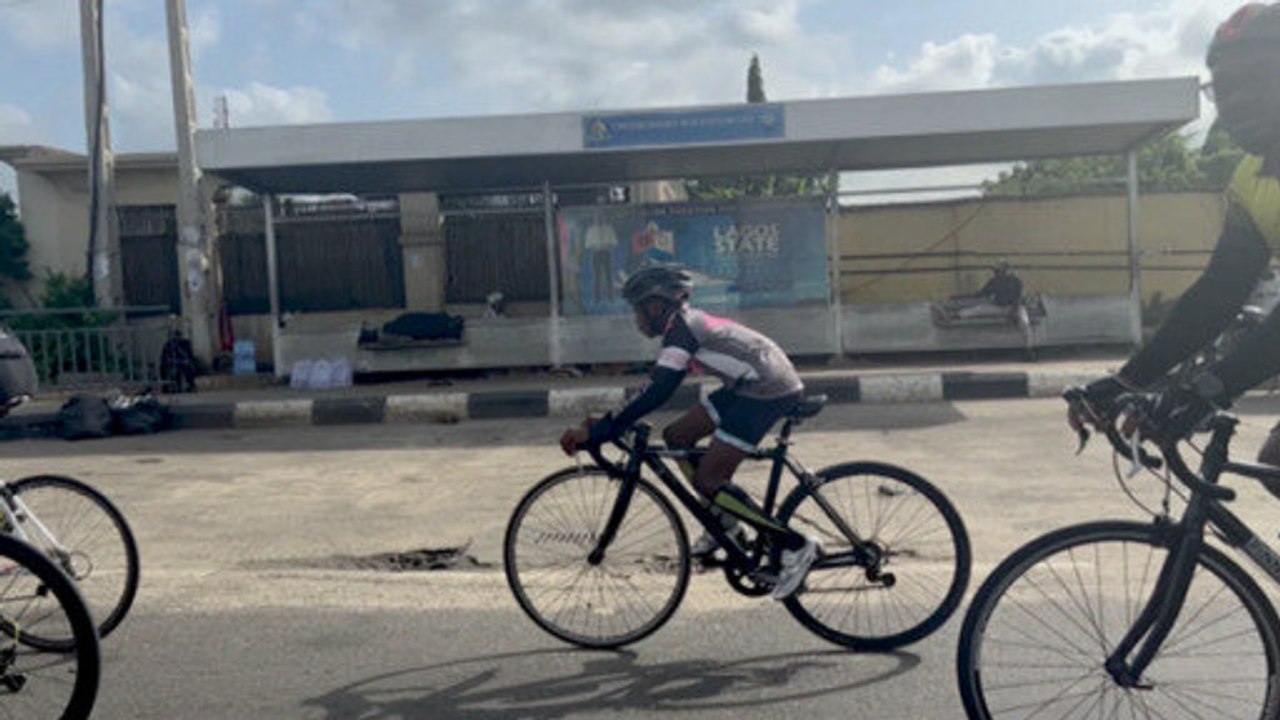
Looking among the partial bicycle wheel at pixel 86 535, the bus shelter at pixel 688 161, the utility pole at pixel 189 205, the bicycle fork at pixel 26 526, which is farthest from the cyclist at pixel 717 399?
the utility pole at pixel 189 205

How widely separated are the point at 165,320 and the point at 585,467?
41.0 ft

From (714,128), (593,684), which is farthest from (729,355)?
(714,128)

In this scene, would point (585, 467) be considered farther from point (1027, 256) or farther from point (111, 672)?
point (1027, 256)

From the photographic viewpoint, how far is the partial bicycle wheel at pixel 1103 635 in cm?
282

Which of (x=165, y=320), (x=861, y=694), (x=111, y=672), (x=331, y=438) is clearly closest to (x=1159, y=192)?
(x=331, y=438)

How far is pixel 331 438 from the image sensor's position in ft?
35.6

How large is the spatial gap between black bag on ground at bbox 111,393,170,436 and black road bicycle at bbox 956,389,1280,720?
10.3m

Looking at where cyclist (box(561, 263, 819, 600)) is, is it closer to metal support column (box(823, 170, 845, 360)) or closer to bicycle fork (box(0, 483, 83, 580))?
bicycle fork (box(0, 483, 83, 580))

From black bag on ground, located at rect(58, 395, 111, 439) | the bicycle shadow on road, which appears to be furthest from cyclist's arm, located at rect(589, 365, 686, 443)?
black bag on ground, located at rect(58, 395, 111, 439)

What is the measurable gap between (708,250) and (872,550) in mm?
10676

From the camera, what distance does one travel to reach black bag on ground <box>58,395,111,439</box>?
1108 cm

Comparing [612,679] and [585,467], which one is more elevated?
[585,467]

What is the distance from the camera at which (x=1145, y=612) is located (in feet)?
9.27

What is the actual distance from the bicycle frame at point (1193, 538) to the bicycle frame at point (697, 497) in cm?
159
